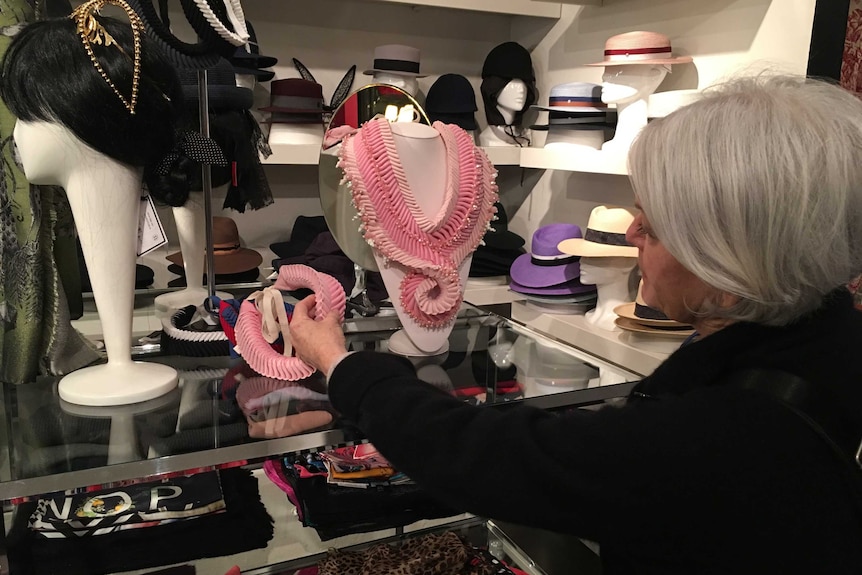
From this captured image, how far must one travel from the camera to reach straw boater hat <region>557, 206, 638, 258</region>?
1.52 meters

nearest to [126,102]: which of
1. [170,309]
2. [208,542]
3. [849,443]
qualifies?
[170,309]

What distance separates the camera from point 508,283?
1885 millimetres

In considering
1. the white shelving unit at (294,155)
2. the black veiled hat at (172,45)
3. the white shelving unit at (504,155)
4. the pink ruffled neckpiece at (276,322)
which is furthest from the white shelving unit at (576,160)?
the black veiled hat at (172,45)

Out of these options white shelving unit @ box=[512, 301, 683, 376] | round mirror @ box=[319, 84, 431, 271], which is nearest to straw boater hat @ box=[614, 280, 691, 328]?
white shelving unit @ box=[512, 301, 683, 376]

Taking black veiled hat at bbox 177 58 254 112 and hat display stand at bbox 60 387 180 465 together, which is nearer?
hat display stand at bbox 60 387 180 465

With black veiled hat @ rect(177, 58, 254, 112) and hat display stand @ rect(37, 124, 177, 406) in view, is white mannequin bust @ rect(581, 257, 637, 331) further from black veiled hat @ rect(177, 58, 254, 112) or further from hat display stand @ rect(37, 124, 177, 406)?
hat display stand @ rect(37, 124, 177, 406)

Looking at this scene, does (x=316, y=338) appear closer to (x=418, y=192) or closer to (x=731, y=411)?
(x=418, y=192)

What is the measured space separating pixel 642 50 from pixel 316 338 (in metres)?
1.02

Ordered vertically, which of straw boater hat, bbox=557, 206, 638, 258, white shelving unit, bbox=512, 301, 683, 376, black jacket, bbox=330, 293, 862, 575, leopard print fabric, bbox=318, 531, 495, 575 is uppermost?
straw boater hat, bbox=557, 206, 638, 258

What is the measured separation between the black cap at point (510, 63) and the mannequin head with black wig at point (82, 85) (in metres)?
1.31

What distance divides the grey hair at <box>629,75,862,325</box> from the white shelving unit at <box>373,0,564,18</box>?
4.02ft

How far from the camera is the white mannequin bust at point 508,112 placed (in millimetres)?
1945

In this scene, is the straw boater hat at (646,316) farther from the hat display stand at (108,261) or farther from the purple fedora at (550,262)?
the hat display stand at (108,261)

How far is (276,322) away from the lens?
965mm
